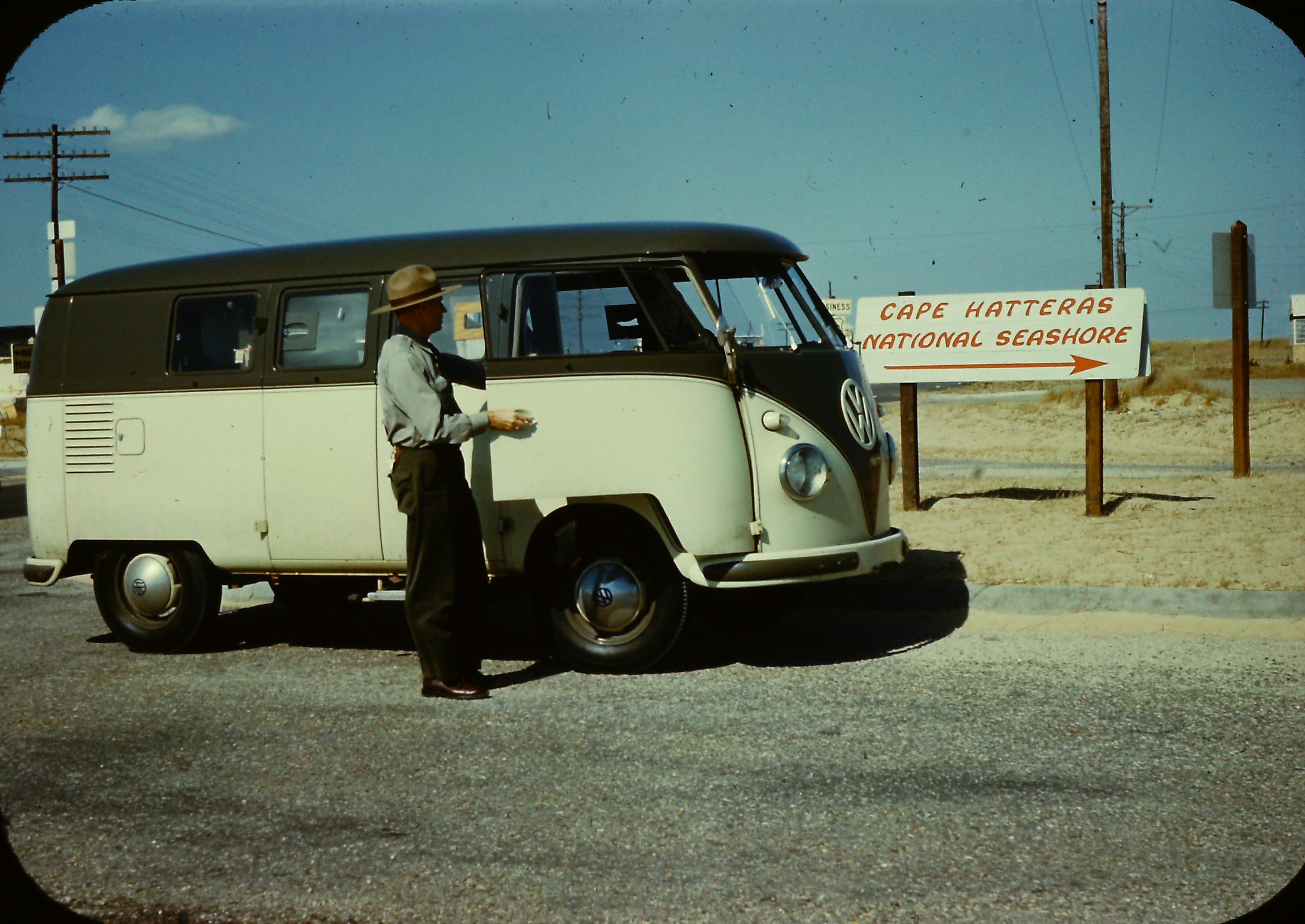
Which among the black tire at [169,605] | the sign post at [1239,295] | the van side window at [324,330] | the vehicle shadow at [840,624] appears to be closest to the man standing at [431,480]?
the van side window at [324,330]

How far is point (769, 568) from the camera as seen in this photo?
650cm

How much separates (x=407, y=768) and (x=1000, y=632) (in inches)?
153

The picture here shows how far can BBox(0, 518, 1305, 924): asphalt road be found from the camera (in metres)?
3.74

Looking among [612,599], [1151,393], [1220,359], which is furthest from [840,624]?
[1220,359]

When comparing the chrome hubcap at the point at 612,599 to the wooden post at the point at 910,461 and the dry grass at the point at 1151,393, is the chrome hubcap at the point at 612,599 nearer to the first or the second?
the wooden post at the point at 910,461

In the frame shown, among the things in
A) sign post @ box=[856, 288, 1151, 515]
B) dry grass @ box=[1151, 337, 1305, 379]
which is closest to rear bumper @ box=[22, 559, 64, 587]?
sign post @ box=[856, 288, 1151, 515]

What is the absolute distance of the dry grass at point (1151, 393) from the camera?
29875 mm

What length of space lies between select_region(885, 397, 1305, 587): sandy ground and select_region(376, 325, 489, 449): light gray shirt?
12.9ft

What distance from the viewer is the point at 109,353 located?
303 inches

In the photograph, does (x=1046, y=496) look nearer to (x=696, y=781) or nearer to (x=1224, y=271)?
(x=1224, y=271)

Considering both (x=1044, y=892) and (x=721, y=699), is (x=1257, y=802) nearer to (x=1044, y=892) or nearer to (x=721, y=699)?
(x=1044, y=892)

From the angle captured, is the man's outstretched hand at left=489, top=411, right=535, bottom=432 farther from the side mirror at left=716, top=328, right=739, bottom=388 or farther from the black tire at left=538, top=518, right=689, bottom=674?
the side mirror at left=716, top=328, right=739, bottom=388

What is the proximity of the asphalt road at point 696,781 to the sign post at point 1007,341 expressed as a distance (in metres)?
4.44

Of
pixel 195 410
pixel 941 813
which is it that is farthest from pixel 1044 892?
pixel 195 410
